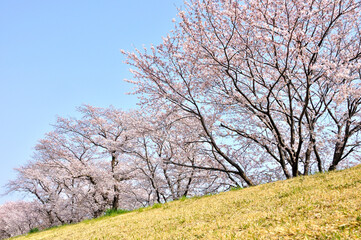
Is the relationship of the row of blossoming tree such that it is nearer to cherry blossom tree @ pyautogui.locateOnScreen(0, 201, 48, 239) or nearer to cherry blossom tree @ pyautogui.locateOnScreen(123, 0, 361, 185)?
cherry blossom tree @ pyautogui.locateOnScreen(123, 0, 361, 185)

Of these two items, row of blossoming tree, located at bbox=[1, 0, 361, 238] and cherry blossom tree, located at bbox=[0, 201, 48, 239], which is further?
cherry blossom tree, located at bbox=[0, 201, 48, 239]

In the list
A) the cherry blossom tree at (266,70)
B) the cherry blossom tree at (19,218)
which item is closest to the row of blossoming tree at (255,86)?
the cherry blossom tree at (266,70)

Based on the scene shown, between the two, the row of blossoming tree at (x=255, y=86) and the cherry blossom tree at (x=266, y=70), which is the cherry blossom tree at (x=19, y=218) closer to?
the row of blossoming tree at (x=255, y=86)

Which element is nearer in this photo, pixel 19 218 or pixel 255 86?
pixel 255 86

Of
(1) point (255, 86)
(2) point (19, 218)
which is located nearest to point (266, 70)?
(1) point (255, 86)

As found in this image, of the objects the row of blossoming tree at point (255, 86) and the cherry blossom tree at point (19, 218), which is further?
the cherry blossom tree at point (19, 218)

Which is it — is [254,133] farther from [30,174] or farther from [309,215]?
[30,174]

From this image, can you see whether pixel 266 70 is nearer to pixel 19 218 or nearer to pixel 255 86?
pixel 255 86

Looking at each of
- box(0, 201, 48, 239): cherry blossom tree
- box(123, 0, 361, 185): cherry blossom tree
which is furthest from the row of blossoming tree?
box(0, 201, 48, 239): cherry blossom tree

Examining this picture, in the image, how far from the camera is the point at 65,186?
82.0ft

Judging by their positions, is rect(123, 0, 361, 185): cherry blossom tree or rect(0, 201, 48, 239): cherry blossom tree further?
rect(0, 201, 48, 239): cherry blossom tree

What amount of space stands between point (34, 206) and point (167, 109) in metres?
28.0

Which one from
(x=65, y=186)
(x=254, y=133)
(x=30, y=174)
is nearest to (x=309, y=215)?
(x=254, y=133)

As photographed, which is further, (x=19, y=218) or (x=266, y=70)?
(x=19, y=218)
